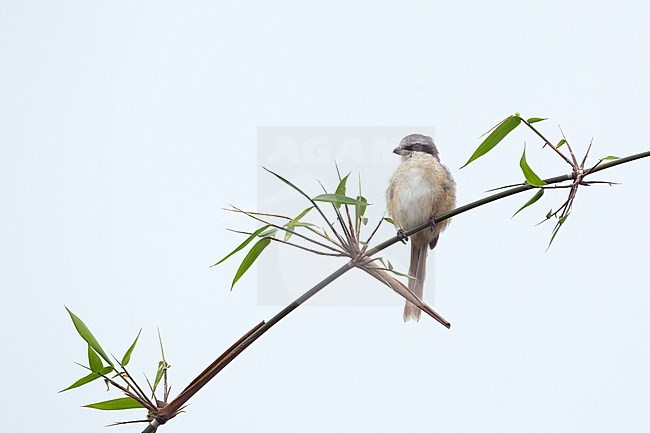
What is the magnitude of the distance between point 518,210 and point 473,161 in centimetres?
10

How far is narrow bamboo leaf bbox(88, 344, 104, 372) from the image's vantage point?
3.18 feet

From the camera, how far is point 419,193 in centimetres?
269

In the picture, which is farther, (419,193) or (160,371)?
(419,193)

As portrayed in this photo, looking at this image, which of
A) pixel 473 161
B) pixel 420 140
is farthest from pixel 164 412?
pixel 420 140

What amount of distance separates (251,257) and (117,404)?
0.29m

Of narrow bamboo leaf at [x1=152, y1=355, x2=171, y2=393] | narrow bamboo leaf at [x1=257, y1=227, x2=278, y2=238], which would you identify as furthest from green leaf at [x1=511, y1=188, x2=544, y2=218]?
narrow bamboo leaf at [x1=152, y1=355, x2=171, y2=393]

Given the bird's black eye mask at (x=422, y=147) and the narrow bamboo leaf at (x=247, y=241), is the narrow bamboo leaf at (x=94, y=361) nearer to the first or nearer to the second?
the narrow bamboo leaf at (x=247, y=241)

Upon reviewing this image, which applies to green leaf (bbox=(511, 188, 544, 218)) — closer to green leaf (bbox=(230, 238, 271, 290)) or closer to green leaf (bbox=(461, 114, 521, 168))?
green leaf (bbox=(461, 114, 521, 168))

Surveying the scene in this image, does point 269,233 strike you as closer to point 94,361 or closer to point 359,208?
point 359,208

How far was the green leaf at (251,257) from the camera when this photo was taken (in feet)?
3.45

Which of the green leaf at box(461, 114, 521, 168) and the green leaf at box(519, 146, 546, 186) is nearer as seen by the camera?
the green leaf at box(519, 146, 546, 186)

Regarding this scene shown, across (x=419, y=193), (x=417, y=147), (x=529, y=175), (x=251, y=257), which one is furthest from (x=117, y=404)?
(x=417, y=147)

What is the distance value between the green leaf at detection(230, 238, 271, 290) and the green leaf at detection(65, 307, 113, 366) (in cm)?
22

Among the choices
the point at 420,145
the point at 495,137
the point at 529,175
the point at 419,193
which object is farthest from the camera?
the point at 420,145
